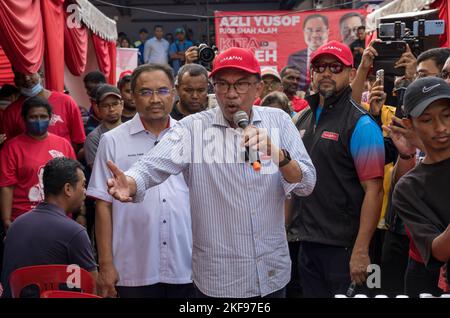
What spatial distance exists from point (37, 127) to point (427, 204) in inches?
136

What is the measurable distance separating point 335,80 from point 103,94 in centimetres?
248

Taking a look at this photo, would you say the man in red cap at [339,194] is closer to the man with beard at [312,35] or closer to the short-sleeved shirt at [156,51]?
the man with beard at [312,35]

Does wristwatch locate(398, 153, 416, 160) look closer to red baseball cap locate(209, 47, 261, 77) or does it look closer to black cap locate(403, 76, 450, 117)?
black cap locate(403, 76, 450, 117)

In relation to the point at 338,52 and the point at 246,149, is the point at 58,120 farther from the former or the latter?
the point at 246,149

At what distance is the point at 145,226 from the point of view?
377 centimetres

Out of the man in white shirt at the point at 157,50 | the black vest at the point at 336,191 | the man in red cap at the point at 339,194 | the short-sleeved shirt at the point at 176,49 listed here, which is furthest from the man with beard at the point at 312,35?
the black vest at the point at 336,191

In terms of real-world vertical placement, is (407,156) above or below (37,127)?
below

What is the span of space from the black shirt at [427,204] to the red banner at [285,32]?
28.6 feet

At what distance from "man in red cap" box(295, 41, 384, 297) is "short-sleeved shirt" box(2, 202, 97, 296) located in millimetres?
1239

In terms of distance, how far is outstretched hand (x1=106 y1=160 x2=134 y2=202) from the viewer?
9.23 feet

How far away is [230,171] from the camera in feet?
10.3

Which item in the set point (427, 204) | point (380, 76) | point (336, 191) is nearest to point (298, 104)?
point (380, 76)

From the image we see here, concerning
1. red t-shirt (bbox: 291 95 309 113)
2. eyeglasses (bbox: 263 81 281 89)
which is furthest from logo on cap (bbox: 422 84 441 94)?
red t-shirt (bbox: 291 95 309 113)
